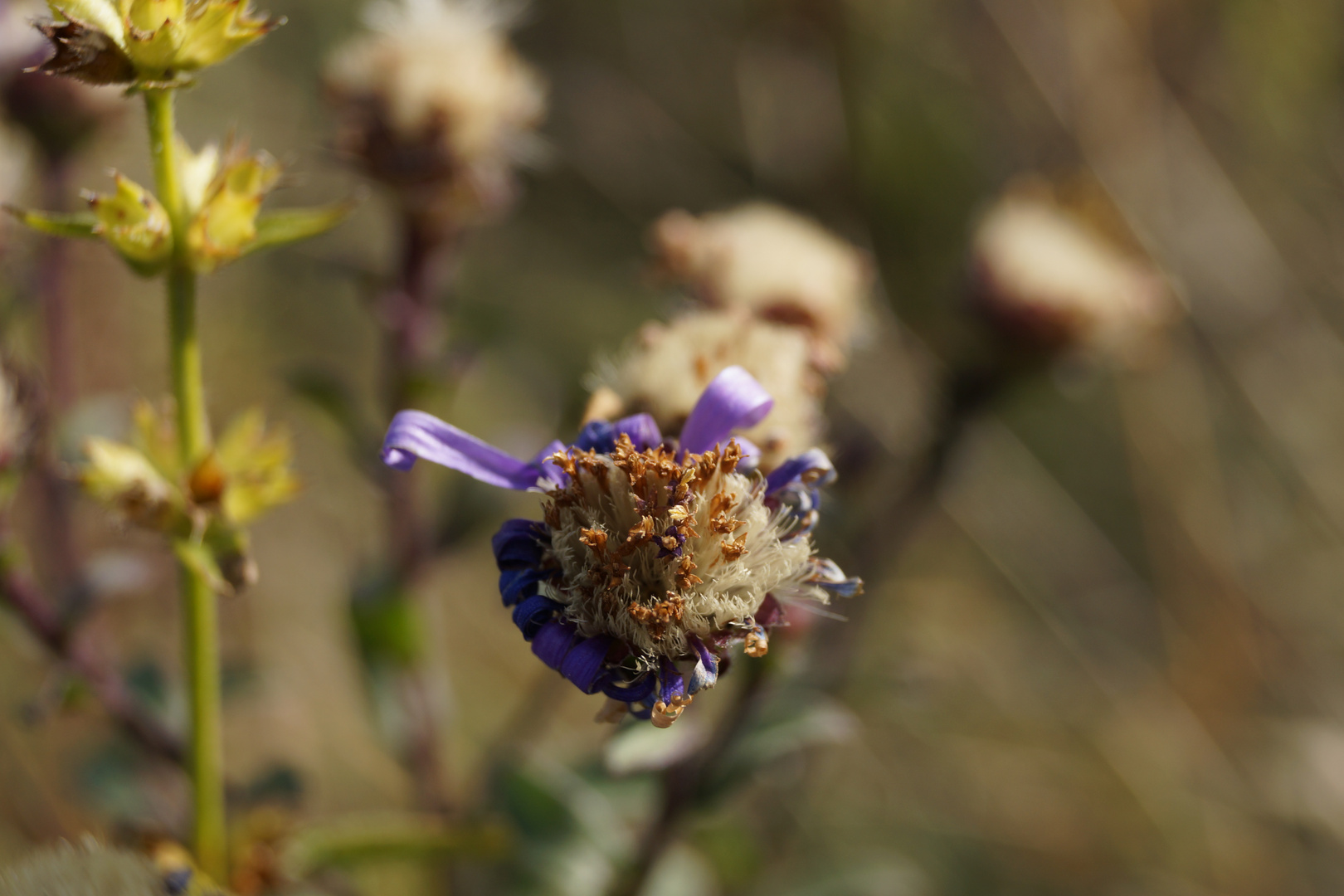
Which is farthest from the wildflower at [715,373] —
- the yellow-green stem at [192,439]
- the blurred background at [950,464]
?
the blurred background at [950,464]

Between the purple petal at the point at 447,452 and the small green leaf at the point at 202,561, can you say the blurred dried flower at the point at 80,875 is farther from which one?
the purple petal at the point at 447,452

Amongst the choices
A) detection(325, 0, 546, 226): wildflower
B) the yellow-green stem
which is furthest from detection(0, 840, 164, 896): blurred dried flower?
detection(325, 0, 546, 226): wildflower

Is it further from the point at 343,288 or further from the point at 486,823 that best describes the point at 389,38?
the point at 343,288

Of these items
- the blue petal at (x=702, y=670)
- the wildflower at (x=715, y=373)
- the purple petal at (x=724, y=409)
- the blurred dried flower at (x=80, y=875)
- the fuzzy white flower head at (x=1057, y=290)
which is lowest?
the blurred dried flower at (x=80, y=875)

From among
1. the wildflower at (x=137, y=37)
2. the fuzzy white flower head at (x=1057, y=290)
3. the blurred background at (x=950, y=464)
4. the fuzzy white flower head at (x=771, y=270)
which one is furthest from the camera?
the blurred background at (x=950, y=464)

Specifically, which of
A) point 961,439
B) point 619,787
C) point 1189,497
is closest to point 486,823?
point 619,787

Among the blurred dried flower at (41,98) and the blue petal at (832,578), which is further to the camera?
the blurred dried flower at (41,98)
